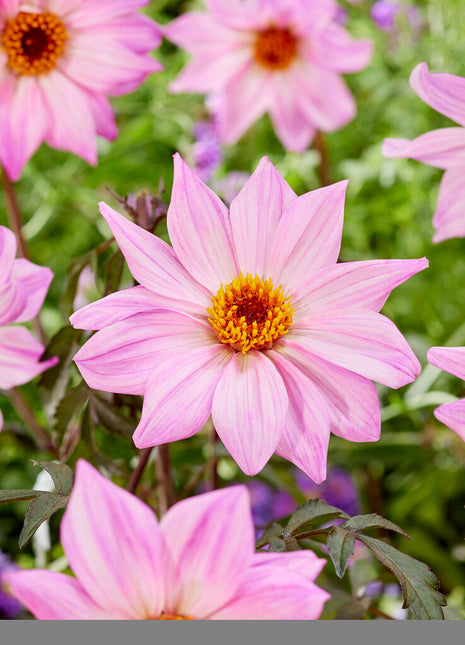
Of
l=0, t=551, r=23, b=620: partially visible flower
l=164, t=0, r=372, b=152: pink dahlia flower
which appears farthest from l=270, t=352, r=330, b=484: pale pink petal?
l=164, t=0, r=372, b=152: pink dahlia flower

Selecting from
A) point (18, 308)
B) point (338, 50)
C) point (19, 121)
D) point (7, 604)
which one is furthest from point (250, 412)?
point (338, 50)

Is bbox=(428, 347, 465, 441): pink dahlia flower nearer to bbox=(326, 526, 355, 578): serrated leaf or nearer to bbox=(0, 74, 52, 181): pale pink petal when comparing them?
bbox=(326, 526, 355, 578): serrated leaf

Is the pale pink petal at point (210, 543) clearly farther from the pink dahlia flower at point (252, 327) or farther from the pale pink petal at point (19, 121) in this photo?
the pale pink petal at point (19, 121)

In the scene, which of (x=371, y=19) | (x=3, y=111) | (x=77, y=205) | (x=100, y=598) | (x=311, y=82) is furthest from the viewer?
(x=371, y=19)

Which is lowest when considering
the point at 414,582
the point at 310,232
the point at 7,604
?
the point at 7,604

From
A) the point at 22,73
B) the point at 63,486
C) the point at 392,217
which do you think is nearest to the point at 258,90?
the point at 392,217

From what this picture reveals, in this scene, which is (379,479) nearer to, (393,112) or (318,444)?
(393,112)

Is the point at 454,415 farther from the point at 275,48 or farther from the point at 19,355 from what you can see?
the point at 275,48

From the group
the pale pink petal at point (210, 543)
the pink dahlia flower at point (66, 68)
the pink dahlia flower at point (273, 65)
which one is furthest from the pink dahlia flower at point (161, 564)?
the pink dahlia flower at point (273, 65)
